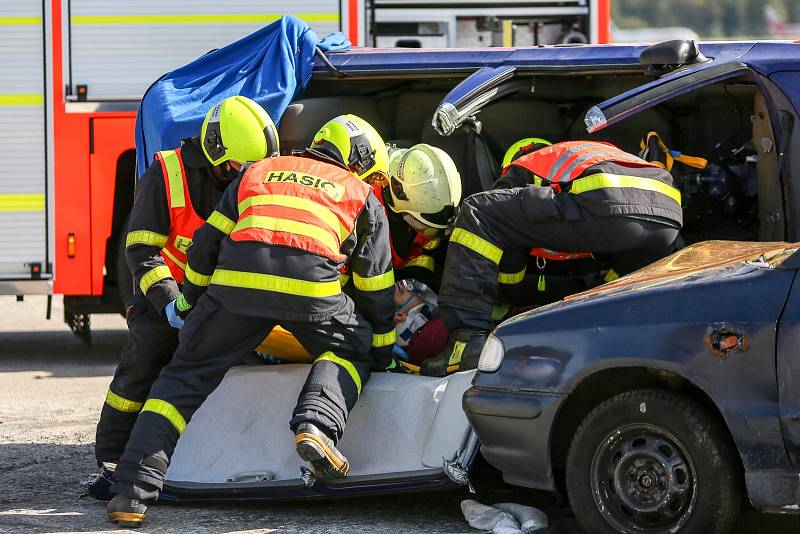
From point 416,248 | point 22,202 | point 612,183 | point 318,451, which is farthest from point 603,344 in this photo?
point 22,202

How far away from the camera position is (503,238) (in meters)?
5.82

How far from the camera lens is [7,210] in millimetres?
9289

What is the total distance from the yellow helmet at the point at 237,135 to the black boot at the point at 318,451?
1.34 metres

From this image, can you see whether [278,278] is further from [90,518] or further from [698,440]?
[698,440]

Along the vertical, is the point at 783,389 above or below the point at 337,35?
below

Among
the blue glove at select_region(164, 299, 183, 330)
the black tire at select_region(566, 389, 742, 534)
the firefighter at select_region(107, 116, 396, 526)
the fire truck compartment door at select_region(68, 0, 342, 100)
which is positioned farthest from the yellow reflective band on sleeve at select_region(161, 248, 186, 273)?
the fire truck compartment door at select_region(68, 0, 342, 100)

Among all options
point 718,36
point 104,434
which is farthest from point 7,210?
point 718,36

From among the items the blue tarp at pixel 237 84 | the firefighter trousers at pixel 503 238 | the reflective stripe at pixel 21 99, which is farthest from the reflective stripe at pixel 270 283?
the reflective stripe at pixel 21 99

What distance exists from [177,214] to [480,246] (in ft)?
4.34

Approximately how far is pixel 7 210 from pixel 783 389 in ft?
21.2

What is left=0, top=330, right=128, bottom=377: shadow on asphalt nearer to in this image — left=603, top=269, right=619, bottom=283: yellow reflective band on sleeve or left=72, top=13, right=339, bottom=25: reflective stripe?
left=72, top=13, right=339, bottom=25: reflective stripe

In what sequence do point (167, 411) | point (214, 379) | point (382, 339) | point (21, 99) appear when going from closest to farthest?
point (167, 411) → point (214, 379) → point (382, 339) → point (21, 99)

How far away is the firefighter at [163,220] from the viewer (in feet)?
18.8

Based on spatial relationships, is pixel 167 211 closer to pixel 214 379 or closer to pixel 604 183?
pixel 214 379
